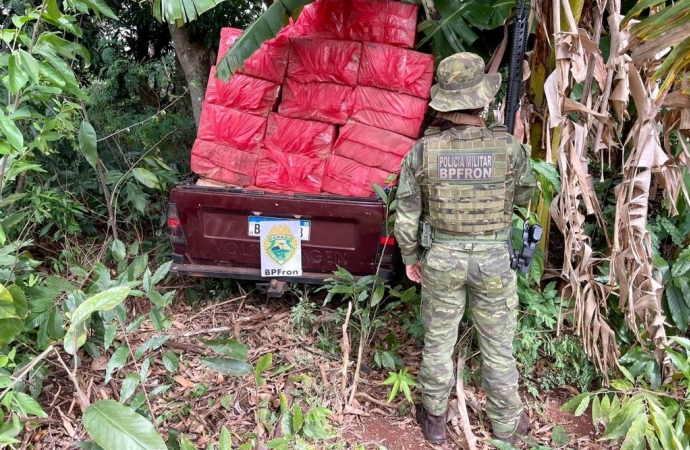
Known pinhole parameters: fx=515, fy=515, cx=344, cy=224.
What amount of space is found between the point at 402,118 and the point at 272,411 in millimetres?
2042

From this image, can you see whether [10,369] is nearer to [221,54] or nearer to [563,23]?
[221,54]

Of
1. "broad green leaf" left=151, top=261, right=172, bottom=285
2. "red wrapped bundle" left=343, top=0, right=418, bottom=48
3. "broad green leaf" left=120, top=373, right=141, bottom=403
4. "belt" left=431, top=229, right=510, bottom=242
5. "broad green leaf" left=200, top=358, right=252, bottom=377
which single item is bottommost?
"broad green leaf" left=120, top=373, right=141, bottom=403

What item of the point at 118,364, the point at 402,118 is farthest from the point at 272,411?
the point at 402,118

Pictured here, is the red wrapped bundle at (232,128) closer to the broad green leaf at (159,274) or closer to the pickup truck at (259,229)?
the pickup truck at (259,229)

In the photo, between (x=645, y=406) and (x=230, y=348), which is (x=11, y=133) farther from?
(x=645, y=406)

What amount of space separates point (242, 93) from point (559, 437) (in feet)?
9.76

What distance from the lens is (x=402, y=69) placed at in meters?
3.48

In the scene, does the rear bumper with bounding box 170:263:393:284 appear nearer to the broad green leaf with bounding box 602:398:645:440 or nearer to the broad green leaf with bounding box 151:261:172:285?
the broad green leaf with bounding box 151:261:172:285

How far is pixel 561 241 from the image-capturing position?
4.03 m

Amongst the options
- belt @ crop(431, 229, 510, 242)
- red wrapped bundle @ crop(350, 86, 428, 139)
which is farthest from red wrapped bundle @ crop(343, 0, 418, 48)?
belt @ crop(431, 229, 510, 242)

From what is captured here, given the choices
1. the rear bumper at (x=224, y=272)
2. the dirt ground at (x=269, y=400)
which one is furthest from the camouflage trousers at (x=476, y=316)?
the rear bumper at (x=224, y=272)

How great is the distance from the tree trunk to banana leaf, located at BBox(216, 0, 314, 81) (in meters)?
1.59

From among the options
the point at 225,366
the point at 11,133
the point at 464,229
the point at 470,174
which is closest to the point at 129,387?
the point at 225,366

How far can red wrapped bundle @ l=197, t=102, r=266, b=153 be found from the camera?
3.75 m
